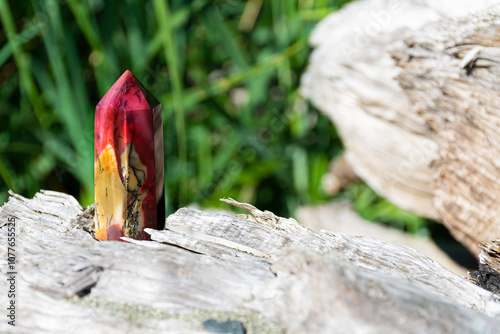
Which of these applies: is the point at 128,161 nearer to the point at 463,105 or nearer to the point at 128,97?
the point at 128,97

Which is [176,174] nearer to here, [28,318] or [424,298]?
[28,318]

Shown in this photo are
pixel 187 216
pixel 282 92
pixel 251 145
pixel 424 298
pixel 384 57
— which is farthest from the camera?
pixel 282 92

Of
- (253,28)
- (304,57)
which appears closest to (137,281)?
(304,57)

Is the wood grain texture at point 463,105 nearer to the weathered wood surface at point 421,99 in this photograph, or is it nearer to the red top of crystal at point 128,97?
the weathered wood surface at point 421,99

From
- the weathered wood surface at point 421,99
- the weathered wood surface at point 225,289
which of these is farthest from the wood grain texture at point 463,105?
the weathered wood surface at point 225,289

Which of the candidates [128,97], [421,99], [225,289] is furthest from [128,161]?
[421,99]

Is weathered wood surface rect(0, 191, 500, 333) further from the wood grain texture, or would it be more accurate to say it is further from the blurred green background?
the blurred green background
